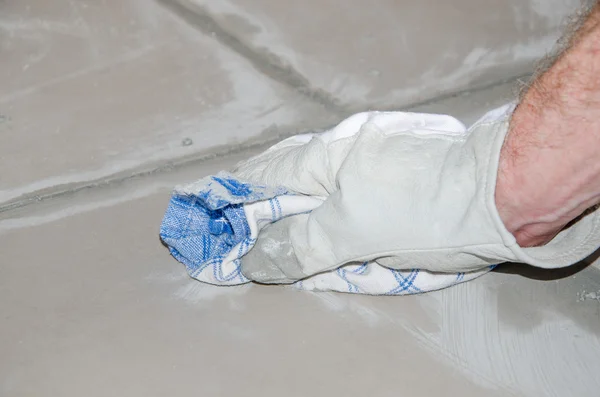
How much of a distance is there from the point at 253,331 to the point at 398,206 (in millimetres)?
368

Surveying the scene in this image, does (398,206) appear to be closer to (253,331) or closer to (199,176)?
(253,331)

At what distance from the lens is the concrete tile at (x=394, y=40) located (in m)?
1.78

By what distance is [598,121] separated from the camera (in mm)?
1000

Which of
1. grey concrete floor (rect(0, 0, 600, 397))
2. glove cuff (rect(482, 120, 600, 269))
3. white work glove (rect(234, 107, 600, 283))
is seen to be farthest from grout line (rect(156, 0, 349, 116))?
glove cuff (rect(482, 120, 600, 269))

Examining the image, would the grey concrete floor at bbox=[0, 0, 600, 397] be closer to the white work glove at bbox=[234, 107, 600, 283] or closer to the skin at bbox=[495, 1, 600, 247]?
the white work glove at bbox=[234, 107, 600, 283]

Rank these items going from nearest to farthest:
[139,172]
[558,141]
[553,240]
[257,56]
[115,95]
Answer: [558,141], [553,240], [139,172], [115,95], [257,56]

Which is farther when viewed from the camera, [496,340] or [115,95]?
[115,95]

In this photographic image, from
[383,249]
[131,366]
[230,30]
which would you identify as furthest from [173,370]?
[230,30]

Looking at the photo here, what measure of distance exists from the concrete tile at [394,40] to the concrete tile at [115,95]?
10 cm

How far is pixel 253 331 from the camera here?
4.25 feet

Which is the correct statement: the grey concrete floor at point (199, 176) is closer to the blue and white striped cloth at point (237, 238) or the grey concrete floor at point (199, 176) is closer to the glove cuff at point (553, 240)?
the blue and white striped cloth at point (237, 238)

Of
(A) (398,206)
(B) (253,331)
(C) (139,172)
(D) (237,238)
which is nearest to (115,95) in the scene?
(C) (139,172)

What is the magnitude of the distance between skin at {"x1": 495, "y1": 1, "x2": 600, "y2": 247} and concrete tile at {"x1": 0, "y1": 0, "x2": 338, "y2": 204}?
2.31 feet

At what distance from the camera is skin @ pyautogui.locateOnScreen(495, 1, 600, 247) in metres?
1.02
